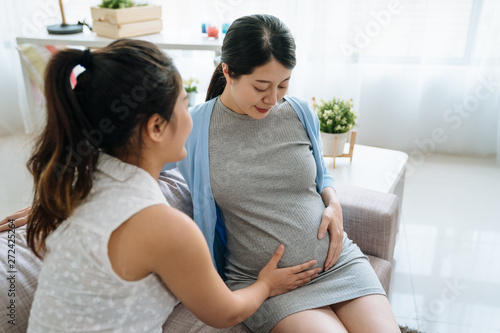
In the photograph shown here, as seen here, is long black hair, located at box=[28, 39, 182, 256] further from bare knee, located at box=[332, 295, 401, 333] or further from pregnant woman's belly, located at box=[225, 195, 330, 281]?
bare knee, located at box=[332, 295, 401, 333]

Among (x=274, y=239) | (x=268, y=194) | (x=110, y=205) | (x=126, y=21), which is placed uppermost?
(x=126, y=21)

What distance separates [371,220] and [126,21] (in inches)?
69.1

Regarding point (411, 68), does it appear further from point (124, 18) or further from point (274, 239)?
point (274, 239)

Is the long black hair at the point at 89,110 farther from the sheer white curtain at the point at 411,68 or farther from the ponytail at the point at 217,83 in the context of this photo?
the sheer white curtain at the point at 411,68

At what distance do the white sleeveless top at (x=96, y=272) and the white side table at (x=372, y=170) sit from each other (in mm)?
1206

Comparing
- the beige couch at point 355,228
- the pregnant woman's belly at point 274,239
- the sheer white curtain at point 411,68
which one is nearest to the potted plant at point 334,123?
the beige couch at point 355,228

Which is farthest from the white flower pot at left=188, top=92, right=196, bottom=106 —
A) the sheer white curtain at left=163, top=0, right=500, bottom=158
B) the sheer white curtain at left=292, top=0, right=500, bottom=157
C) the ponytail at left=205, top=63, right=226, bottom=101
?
the ponytail at left=205, top=63, right=226, bottom=101

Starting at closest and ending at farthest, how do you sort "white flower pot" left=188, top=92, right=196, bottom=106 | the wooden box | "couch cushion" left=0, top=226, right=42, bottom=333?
"couch cushion" left=0, top=226, right=42, bottom=333 → the wooden box → "white flower pot" left=188, top=92, right=196, bottom=106

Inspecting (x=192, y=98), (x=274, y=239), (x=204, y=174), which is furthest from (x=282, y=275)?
(x=192, y=98)

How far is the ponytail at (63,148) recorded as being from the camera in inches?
34.0

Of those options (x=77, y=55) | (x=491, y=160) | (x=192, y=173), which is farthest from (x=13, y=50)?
(x=491, y=160)

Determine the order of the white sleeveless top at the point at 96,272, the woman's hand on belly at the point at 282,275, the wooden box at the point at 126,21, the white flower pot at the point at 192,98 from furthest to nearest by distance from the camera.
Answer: the white flower pot at the point at 192,98 → the wooden box at the point at 126,21 → the woman's hand on belly at the point at 282,275 → the white sleeveless top at the point at 96,272

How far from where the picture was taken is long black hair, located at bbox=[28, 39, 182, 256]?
0.87 metres

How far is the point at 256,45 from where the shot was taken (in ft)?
4.19
